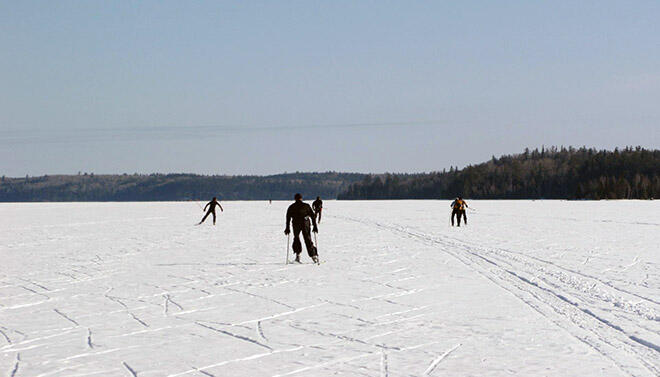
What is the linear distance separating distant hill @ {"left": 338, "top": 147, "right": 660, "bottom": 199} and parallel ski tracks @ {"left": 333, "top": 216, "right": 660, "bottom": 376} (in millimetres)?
114551

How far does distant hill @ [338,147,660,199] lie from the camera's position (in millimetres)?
122125

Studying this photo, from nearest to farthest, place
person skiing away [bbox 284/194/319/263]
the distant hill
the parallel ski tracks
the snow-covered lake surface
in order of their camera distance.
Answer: the snow-covered lake surface
the parallel ski tracks
person skiing away [bbox 284/194/319/263]
the distant hill

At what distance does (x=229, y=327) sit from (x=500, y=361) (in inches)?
118

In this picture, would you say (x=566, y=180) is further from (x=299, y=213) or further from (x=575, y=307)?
(x=575, y=307)

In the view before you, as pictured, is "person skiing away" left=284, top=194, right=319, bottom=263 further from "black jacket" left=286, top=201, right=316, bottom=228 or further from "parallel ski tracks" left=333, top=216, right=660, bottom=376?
"parallel ski tracks" left=333, top=216, right=660, bottom=376

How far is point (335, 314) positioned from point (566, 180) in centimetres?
14079

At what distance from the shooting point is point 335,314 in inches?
308

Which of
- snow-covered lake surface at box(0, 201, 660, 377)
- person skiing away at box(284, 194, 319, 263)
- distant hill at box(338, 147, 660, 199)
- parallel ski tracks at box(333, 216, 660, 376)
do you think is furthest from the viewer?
distant hill at box(338, 147, 660, 199)

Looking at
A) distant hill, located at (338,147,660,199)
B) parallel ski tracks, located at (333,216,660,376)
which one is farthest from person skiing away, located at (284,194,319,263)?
distant hill, located at (338,147,660,199)

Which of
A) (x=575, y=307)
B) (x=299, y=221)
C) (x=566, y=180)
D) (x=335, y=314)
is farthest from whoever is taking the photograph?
(x=566, y=180)

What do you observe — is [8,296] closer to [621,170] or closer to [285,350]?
[285,350]

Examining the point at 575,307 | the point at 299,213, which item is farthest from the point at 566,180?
the point at 575,307

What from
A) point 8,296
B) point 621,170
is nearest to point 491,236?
point 8,296

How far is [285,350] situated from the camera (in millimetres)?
6012
